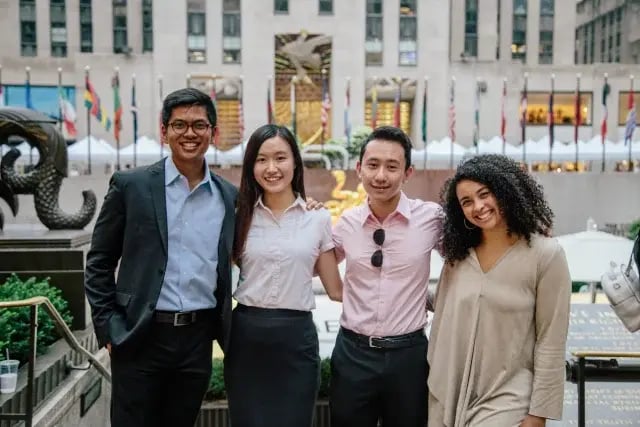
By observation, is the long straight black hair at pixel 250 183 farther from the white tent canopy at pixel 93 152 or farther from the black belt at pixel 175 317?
the white tent canopy at pixel 93 152

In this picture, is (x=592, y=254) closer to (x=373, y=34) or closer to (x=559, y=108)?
(x=373, y=34)

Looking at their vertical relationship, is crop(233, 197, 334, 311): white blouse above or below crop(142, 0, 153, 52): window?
below

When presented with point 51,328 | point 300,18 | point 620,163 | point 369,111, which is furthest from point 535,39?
point 51,328

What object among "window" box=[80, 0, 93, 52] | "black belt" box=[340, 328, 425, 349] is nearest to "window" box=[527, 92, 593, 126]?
"window" box=[80, 0, 93, 52]

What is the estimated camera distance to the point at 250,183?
3340mm

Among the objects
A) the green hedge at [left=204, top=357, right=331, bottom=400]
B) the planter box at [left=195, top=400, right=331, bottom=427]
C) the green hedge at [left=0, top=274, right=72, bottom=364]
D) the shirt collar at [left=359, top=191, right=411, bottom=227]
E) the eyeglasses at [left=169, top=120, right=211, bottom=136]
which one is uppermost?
the eyeglasses at [left=169, top=120, right=211, bottom=136]

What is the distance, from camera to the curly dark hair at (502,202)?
8.84 feet

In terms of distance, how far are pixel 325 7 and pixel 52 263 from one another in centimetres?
2911

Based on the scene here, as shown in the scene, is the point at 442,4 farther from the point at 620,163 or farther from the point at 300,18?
the point at 620,163

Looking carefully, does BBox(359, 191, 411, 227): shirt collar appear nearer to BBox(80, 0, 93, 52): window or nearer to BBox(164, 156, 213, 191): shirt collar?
BBox(164, 156, 213, 191): shirt collar

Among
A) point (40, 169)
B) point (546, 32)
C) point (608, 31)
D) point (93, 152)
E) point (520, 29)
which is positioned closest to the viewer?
point (40, 169)

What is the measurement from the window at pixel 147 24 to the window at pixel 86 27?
3.27 metres

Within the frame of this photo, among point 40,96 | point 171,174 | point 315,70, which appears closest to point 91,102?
point 315,70

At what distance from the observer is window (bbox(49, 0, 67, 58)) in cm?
4162
